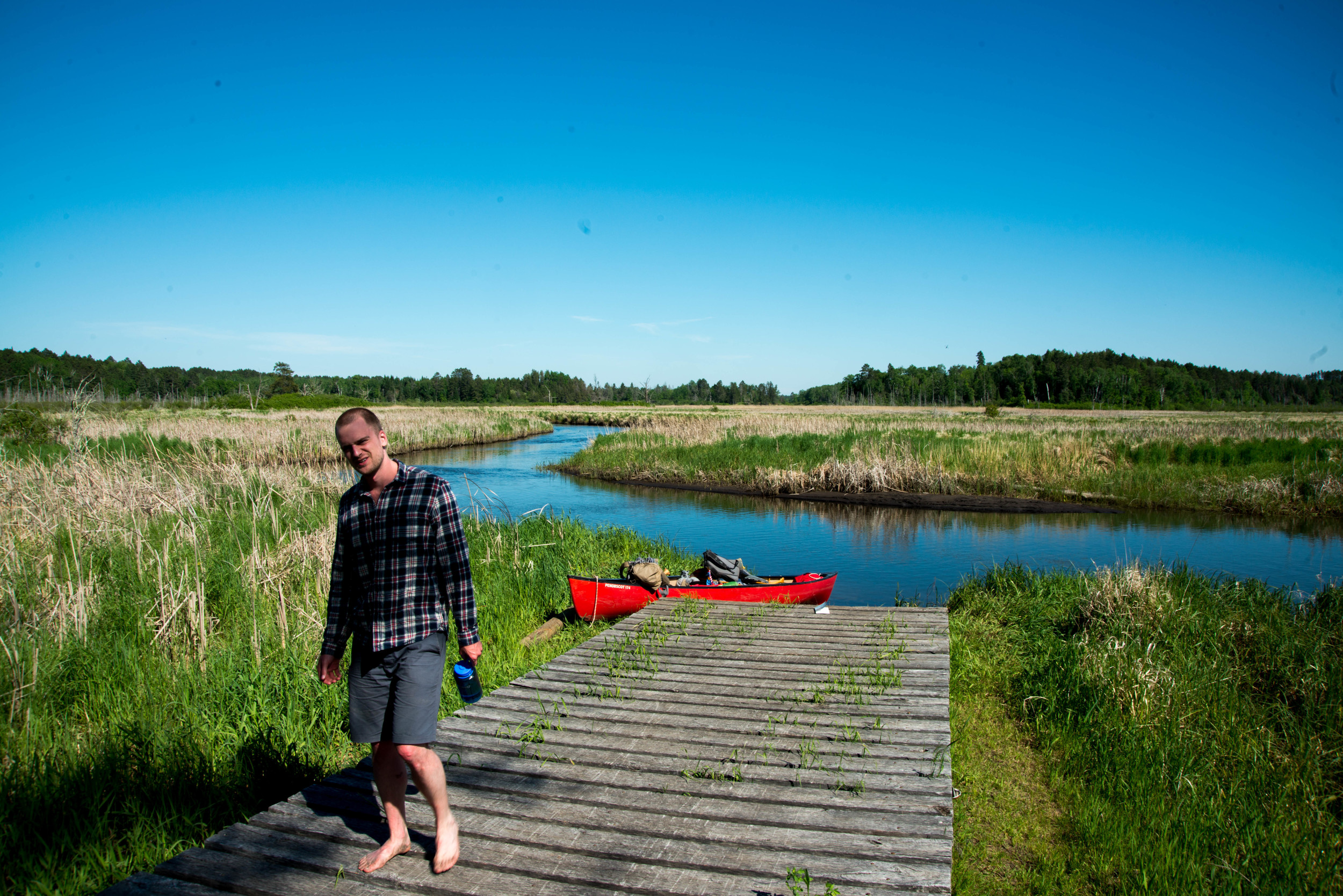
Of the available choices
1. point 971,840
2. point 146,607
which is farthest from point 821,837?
point 146,607

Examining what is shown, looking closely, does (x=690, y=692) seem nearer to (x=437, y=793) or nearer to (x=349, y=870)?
(x=437, y=793)

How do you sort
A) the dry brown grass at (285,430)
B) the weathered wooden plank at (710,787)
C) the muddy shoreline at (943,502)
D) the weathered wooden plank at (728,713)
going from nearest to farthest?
the weathered wooden plank at (710,787)
the weathered wooden plank at (728,713)
the muddy shoreline at (943,502)
the dry brown grass at (285,430)

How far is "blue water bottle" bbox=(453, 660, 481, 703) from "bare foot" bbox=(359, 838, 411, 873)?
0.74 metres

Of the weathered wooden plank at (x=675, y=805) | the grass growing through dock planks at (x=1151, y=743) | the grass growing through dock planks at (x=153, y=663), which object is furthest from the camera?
the grass growing through dock planks at (x=1151, y=743)

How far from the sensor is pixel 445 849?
10.4 ft

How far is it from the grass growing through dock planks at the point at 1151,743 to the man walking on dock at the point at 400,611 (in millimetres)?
3156

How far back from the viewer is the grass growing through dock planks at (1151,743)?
4340mm

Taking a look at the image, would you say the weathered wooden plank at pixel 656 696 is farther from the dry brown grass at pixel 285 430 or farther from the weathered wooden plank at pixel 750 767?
the dry brown grass at pixel 285 430

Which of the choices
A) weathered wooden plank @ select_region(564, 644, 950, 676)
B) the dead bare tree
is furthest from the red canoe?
the dead bare tree

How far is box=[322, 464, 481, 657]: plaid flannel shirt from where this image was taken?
3.11 meters

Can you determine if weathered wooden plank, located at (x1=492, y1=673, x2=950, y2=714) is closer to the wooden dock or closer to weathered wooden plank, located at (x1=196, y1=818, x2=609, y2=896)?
the wooden dock

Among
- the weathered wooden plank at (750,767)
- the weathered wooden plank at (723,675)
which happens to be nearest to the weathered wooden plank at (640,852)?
the weathered wooden plank at (750,767)

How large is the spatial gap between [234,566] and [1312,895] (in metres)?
9.73

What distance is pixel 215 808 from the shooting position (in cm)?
427
